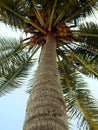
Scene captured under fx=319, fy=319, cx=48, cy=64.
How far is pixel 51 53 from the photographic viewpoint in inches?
254

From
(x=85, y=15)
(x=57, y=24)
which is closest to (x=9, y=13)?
(x=57, y=24)

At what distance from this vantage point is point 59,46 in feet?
30.2

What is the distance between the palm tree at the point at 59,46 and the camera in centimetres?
827

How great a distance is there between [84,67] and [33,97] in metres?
5.40

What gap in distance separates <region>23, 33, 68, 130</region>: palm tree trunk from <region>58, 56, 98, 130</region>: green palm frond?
3396 mm

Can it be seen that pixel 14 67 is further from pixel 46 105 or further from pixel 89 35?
pixel 46 105

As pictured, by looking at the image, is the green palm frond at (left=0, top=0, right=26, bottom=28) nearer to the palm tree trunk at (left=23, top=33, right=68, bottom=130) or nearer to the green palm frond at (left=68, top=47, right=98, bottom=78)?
the green palm frond at (left=68, top=47, right=98, bottom=78)

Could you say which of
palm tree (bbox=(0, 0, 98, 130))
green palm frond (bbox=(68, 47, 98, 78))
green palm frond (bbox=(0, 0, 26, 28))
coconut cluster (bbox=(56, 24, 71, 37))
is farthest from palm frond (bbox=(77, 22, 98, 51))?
green palm frond (bbox=(0, 0, 26, 28))

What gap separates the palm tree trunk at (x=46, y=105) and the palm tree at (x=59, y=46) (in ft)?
2.38

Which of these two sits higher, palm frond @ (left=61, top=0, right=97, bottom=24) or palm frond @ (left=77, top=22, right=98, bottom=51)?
palm frond @ (left=61, top=0, right=97, bottom=24)

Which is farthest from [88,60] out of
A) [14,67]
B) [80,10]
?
[14,67]

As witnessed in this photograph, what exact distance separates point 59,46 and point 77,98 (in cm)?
160

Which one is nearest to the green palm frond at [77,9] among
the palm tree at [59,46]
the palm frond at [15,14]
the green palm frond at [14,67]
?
the palm tree at [59,46]

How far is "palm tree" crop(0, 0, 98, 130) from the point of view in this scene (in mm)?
8273
